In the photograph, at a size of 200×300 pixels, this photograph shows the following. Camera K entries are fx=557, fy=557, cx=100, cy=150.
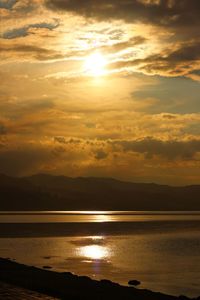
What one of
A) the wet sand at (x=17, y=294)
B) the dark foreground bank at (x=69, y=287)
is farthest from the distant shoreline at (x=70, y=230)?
the wet sand at (x=17, y=294)

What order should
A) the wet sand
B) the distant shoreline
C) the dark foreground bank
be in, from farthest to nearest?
the distant shoreline < the dark foreground bank < the wet sand

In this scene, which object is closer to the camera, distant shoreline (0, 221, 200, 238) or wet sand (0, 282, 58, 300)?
wet sand (0, 282, 58, 300)

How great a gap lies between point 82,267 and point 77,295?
18.4 metres

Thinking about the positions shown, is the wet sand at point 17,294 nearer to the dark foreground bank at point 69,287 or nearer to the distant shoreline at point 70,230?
the dark foreground bank at point 69,287

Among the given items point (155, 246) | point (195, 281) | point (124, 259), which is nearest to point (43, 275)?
point (195, 281)

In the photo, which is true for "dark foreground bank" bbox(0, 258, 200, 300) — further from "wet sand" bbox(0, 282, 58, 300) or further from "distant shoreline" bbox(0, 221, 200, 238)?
"distant shoreline" bbox(0, 221, 200, 238)

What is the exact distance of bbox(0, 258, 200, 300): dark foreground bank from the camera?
22.2 m

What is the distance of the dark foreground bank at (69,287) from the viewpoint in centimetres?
2222

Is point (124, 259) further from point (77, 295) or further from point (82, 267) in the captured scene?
point (77, 295)

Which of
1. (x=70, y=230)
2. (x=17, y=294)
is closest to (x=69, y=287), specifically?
(x=17, y=294)

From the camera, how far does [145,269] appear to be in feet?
128

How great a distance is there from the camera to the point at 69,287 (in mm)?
24453

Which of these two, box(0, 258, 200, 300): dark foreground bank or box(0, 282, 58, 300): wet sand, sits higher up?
box(0, 282, 58, 300): wet sand

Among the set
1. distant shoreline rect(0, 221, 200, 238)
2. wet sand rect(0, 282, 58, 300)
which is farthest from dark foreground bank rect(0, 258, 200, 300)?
distant shoreline rect(0, 221, 200, 238)
